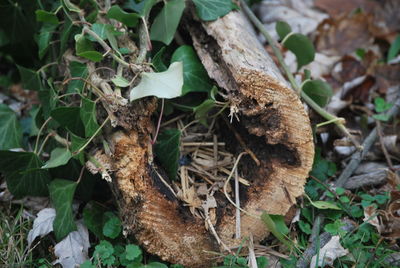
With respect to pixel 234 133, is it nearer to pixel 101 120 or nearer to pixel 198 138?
pixel 198 138

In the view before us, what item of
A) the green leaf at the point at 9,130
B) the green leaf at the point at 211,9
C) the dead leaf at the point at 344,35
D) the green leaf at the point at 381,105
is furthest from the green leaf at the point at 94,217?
the dead leaf at the point at 344,35

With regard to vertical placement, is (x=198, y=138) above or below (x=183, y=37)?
below

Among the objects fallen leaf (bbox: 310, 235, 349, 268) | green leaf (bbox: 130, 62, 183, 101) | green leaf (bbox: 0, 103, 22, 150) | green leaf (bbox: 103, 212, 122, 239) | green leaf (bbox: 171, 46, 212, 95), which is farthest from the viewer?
green leaf (bbox: 0, 103, 22, 150)

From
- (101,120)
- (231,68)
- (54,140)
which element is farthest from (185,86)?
(54,140)

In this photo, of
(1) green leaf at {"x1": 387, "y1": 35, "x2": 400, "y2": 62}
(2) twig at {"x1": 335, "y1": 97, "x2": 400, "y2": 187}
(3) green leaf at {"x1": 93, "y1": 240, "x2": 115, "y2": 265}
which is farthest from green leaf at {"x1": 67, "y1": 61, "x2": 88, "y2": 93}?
(1) green leaf at {"x1": 387, "y1": 35, "x2": 400, "y2": 62}

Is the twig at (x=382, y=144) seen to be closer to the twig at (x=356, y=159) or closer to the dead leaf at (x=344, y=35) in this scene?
the twig at (x=356, y=159)

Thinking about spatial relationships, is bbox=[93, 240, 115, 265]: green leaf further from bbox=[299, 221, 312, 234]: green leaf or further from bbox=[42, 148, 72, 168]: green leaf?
bbox=[299, 221, 312, 234]: green leaf
